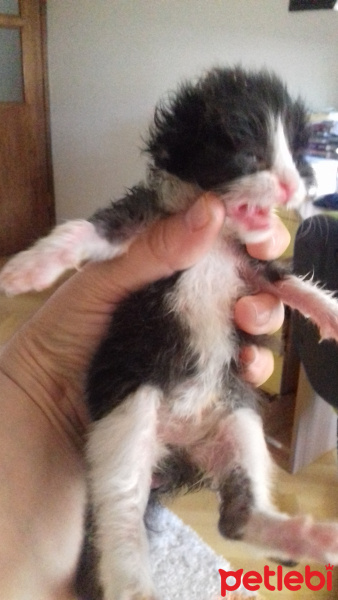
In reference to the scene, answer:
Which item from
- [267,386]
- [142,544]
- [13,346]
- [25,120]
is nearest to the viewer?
[142,544]

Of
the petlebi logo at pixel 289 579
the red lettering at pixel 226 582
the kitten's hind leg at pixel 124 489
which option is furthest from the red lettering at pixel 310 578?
the kitten's hind leg at pixel 124 489

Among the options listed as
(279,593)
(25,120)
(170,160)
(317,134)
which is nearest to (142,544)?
(170,160)

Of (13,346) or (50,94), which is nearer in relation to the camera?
(13,346)

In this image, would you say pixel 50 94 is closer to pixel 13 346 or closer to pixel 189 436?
pixel 13 346

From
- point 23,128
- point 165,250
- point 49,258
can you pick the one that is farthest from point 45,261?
point 23,128

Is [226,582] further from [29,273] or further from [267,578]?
[29,273]
